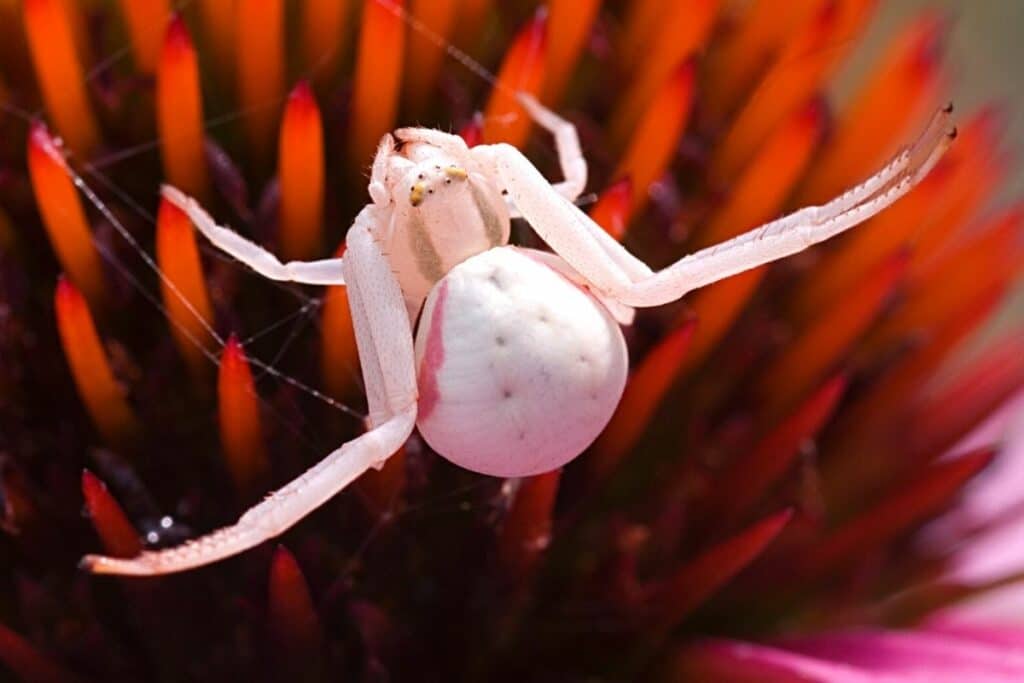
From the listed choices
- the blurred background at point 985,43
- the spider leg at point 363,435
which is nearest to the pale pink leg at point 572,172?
the spider leg at point 363,435

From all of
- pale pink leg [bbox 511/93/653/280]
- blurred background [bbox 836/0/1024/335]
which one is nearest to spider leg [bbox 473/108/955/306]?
pale pink leg [bbox 511/93/653/280]

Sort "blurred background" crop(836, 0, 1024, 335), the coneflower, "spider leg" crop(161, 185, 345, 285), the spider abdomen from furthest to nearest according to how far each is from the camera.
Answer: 1. "blurred background" crop(836, 0, 1024, 335)
2. the coneflower
3. "spider leg" crop(161, 185, 345, 285)
4. the spider abdomen

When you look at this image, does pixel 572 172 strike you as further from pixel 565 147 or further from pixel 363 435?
pixel 363 435

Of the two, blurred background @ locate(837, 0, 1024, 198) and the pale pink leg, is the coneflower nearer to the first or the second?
the pale pink leg

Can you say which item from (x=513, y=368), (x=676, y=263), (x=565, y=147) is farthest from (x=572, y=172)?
(x=513, y=368)

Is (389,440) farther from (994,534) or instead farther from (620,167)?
(994,534)

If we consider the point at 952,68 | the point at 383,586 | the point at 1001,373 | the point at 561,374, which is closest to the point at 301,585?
the point at 383,586
